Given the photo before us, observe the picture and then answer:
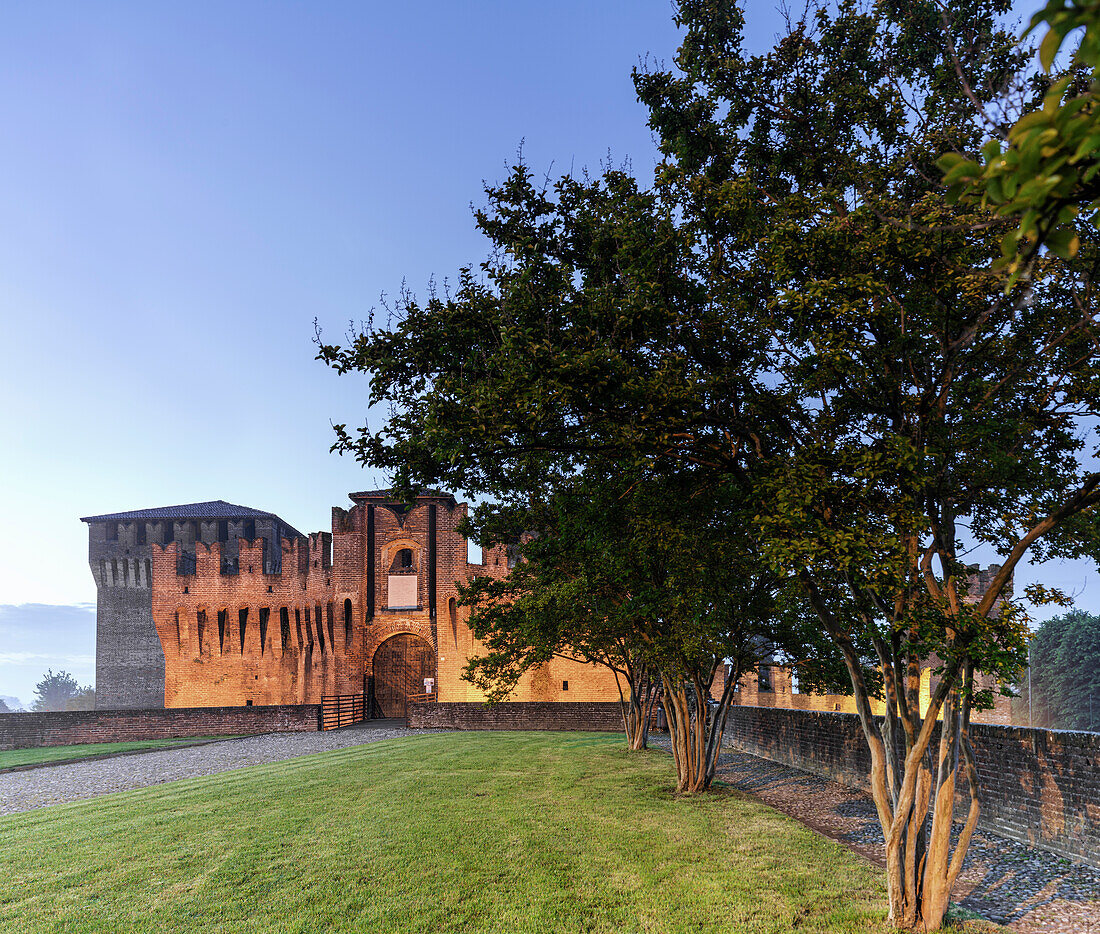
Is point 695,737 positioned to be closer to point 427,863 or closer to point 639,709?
point 427,863

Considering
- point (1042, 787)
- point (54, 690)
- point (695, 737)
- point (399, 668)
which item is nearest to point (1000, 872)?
point (1042, 787)

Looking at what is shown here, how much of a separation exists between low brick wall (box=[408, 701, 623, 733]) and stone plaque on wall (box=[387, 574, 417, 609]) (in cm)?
748

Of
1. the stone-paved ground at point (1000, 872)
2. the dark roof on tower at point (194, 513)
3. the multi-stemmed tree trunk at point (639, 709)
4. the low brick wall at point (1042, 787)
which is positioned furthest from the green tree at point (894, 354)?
the dark roof on tower at point (194, 513)

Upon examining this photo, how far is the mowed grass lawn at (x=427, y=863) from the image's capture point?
22.4 feet

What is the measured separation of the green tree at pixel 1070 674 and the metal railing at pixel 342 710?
54.6 meters

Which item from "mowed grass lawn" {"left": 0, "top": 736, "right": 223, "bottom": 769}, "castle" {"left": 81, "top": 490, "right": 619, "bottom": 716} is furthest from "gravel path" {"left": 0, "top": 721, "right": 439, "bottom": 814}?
"castle" {"left": 81, "top": 490, "right": 619, "bottom": 716}

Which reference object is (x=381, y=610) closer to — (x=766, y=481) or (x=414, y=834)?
(x=414, y=834)

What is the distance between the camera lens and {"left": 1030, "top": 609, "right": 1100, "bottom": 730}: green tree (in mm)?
60688

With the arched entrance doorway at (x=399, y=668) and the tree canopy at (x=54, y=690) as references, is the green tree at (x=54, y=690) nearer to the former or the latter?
the tree canopy at (x=54, y=690)

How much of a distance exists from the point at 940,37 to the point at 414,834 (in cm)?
1101

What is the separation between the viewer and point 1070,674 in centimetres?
6225

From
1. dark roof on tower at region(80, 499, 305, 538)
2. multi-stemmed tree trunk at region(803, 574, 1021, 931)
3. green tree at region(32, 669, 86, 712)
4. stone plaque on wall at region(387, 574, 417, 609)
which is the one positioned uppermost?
dark roof on tower at region(80, 499, 305, 538)

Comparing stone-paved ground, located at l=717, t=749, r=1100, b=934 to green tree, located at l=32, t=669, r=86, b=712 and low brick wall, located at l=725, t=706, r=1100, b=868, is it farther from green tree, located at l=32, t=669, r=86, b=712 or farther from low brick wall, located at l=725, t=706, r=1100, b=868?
green tree, located at l=32, t=669, r=86, b=712

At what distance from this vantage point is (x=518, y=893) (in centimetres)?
746
